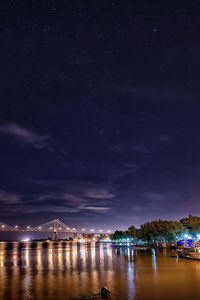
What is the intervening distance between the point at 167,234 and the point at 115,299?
11937cm

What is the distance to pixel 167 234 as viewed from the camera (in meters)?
142

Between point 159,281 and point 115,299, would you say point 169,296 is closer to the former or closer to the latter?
point 115,299

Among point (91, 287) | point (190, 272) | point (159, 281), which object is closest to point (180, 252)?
point (190, 272)

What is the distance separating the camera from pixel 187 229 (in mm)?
134375

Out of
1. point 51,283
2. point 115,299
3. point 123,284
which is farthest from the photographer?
point 51,283

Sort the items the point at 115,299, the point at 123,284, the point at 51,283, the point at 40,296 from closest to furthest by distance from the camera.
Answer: the point at 115,299 → the point at 40,296 → the point at 123,284 → the point at 51,283

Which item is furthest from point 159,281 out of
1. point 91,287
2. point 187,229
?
point 187,229

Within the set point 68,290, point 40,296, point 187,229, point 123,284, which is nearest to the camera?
point 40,296

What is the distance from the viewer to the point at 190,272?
1695 inches

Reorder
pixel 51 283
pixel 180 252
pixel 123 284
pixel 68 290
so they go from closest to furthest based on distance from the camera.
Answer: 1. pixel 68 290
2. pixel 123 284
3. pixel 51 283
4. pixel 180 252

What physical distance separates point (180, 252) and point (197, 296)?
A: 44.8 metres

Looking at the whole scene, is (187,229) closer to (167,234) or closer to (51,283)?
(167,234)

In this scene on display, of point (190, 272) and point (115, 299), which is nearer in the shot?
point (115, 299)

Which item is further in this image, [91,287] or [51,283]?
[51,283]
